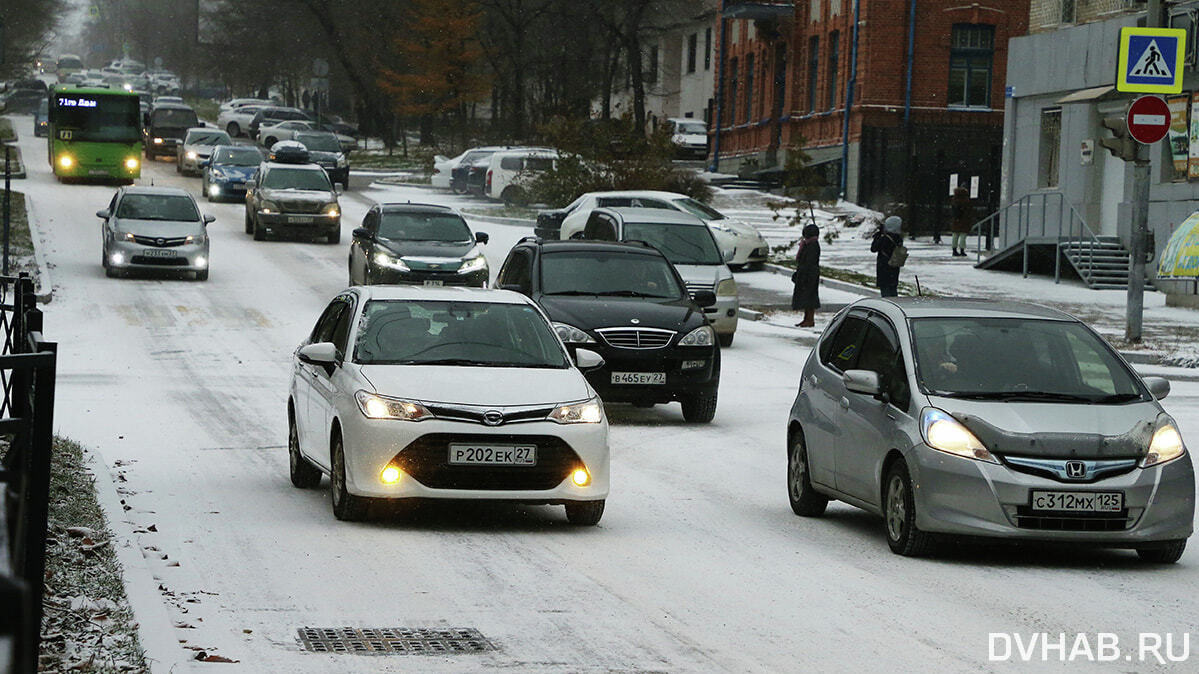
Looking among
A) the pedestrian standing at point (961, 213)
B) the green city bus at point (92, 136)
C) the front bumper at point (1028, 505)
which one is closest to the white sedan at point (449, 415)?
the front bumper at point (1028, 505)

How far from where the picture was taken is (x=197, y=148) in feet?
184

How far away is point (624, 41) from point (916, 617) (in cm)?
6097

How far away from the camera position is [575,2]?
7112 cm

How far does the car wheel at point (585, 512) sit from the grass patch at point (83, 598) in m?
2.66

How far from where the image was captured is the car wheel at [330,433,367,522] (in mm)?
10320

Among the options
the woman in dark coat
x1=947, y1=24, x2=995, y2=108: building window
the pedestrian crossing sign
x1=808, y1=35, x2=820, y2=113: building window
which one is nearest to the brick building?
x1=947, y1=24, x2=995, y2=108: building window

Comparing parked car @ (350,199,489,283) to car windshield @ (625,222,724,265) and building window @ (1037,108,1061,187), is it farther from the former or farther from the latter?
building window @ (1037,108,1061,187)

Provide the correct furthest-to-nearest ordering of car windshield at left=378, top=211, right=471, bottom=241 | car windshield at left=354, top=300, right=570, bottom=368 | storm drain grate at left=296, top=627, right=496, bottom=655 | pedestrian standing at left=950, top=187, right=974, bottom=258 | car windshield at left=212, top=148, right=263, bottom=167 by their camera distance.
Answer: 1. car windshield at left=212, top=148, right=263, bottom=167
2. pedestrian standing at left=950, top=187, right=974, bottom=258
3. car windshield at left=378, top=211, right=471, bottom=241
4. car windshield at left=354, top=300, right=570, bottom=368
5. storm drain grate at left=296, top=627, right=496, bottom=655

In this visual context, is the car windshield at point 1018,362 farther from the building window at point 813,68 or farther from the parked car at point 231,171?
the building window at point 813,68

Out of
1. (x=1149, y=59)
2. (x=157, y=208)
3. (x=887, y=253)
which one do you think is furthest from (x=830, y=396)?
(x=157, y=208)

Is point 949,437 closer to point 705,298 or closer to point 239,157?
point 705,298

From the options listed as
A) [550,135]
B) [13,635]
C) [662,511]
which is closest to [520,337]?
[662,511]

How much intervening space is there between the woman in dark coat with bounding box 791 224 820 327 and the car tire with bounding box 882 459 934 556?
16.5 meters

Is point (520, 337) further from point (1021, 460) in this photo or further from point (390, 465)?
point (1021, 460)
